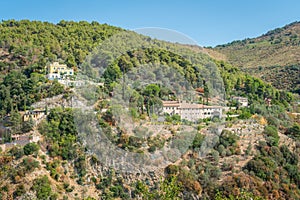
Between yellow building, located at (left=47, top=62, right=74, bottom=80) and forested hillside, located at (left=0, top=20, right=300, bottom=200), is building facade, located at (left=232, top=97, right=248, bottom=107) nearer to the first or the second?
forested hillside, located at (left=0, top=20, right=300, bottom=200)

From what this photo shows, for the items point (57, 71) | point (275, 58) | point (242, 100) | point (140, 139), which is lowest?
point (140, 139)

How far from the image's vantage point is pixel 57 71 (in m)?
19.7

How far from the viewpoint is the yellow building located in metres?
19.2

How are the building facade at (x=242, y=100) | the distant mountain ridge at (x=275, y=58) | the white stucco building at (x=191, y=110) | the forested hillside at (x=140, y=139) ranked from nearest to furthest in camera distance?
the forested hillside at (x=140, y=139)
the white stucco building at (x=191, y=110)
the building facade at (x=242, y=100)
the distant mountain ridge at (x=275, y=58)

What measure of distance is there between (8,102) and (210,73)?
9801mm

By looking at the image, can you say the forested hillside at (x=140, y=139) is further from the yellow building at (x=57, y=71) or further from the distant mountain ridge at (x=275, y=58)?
the distant mountain ridge at (x=275, y=58)

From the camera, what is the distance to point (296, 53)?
39.8 m

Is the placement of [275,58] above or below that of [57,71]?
above

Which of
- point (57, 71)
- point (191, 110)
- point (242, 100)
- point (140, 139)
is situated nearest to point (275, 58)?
point (242, 100)

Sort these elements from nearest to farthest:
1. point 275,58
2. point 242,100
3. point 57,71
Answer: point 57,71 < point 242,100 < point 275,58

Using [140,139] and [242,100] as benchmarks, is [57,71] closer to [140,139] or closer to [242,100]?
[140,139]

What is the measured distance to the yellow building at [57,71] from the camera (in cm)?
1922


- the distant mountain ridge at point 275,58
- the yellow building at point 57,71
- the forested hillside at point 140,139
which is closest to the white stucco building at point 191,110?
the forested hillside at point 140,139

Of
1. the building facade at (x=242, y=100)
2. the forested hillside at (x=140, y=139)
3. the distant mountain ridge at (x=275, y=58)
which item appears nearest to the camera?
the forested hillside at (x=140, y=139)
